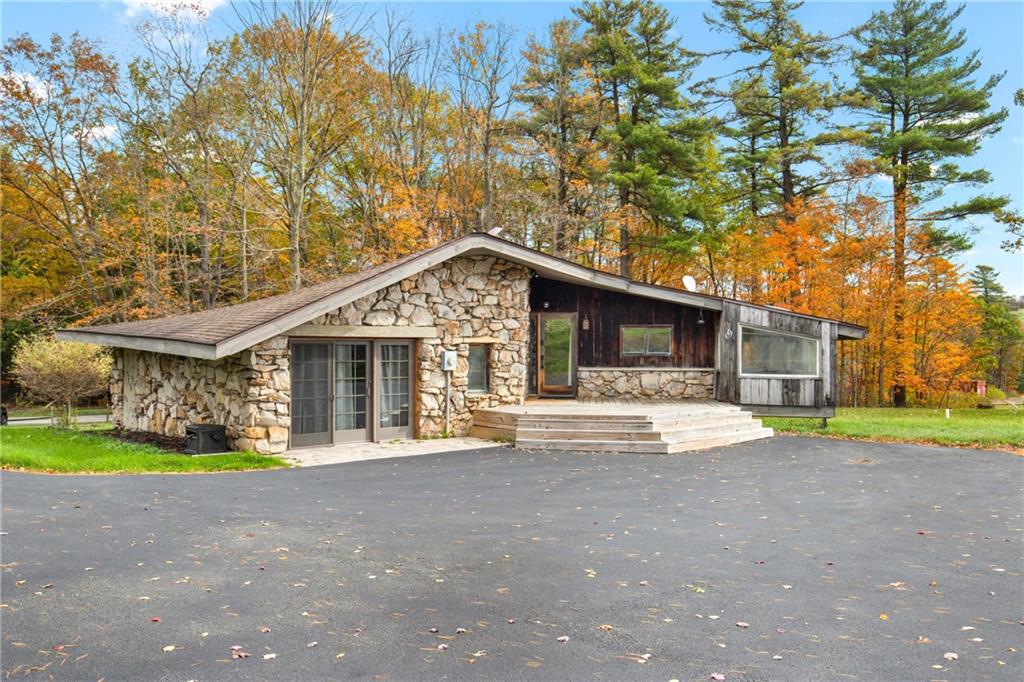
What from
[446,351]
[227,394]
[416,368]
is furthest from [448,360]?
[227,394]

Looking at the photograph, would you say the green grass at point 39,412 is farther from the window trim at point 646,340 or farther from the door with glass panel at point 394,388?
the window trim at point 646,340

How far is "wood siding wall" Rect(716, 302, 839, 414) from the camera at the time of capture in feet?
49.9

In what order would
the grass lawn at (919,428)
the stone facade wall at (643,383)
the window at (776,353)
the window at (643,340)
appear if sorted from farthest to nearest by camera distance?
the window at (643,340) < the stone facade wall at (643,383) < the window at (776,353) < the grass lawn at (919,428)

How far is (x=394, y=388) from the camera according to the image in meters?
13.2

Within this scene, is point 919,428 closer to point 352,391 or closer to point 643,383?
point 643,383

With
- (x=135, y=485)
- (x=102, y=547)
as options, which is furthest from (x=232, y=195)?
(x=102, y=547)

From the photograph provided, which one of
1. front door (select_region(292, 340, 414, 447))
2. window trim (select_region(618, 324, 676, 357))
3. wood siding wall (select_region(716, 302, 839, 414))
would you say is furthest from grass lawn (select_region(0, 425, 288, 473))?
wood siding wall (select_region(716, 302, 839, 414))

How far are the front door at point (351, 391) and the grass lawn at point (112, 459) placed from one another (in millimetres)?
1515

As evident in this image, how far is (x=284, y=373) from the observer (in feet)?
37.1

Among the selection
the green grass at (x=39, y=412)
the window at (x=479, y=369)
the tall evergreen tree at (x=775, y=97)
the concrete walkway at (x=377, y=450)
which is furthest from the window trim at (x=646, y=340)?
the green grass at (x=39, y=412)

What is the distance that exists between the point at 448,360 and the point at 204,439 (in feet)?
14.8

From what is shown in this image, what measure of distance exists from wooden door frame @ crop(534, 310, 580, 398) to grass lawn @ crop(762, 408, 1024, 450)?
15.1ft

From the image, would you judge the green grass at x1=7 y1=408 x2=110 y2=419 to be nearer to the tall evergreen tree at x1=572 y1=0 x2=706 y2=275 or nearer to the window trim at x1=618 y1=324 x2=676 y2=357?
the window trim at x1=618 y1=324 x2=676 y2=357

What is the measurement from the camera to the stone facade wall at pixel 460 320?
1291cm
